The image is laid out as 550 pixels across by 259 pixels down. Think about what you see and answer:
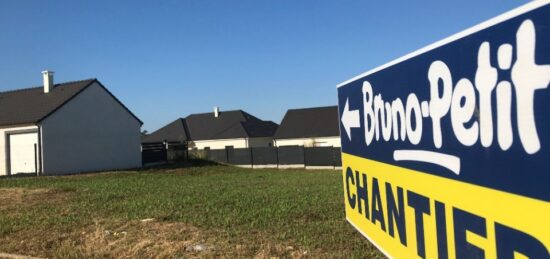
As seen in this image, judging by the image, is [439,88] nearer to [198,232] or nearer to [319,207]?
[198,232]

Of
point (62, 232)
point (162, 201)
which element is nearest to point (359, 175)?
point (62, 232)

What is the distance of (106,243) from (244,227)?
217 centimetres

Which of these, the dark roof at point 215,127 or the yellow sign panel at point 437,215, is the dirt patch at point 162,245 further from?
the dark roof at point 215,127

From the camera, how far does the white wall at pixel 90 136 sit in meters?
30.2

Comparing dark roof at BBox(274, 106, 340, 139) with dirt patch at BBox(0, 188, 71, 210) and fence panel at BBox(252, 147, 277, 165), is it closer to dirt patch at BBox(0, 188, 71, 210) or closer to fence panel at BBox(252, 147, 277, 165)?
fence panel at BBox(252, 147, 277, 165)

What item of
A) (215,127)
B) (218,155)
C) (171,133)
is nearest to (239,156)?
(218,155)

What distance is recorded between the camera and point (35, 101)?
109ft

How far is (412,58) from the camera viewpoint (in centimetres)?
238

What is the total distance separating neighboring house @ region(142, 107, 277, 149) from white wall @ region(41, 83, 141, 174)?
2304 centimetres

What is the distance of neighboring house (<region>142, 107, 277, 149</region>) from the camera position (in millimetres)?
59000

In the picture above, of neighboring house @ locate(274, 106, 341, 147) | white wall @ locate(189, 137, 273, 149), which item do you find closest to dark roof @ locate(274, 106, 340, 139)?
neighboring house @ locate(274, 106, 341, 147)

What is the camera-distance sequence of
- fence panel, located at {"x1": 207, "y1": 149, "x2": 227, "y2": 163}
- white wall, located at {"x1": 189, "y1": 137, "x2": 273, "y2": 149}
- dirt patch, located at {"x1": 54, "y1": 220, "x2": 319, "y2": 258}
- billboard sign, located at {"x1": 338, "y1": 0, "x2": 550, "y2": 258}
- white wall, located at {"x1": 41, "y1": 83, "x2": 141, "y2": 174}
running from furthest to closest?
white wall, located at {"x1": 189, "y1": 137, "x2": 273, "y2": 149} → fence panel, located at {"x1": 207, "y1": 149, "x2": 227, "y2": 163} → white wall, located at {"x1": 41, "y1": 83, "x2": 141, "y2": 174} → dirt patch, located at {"x1": 54, "y1": 220, "x2": 319, "y2": 258} → billboard sign, located at {"x1": 338, "y1": 0, "x2": 550, "y2": 258}

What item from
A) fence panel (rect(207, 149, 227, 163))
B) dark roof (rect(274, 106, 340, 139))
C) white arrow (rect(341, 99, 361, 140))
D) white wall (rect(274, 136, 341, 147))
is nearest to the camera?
white arrow (rect(341, 99, 361, 140))

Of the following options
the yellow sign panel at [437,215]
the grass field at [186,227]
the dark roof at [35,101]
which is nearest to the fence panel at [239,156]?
the dark roof at [35,101]
